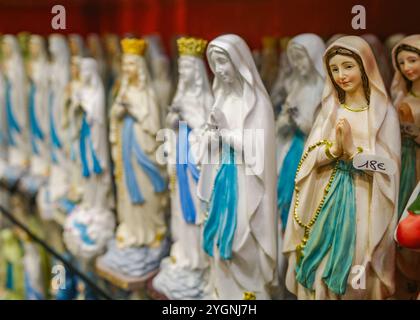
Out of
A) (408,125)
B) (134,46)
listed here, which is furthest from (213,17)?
(408,125)

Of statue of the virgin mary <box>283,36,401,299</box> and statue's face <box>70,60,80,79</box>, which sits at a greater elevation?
statue's face <box>70,60,80,79</box>

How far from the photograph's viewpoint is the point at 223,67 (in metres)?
2.01

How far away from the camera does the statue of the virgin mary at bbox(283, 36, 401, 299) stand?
1.84 meters

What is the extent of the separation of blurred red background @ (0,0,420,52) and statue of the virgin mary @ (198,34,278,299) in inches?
5.4

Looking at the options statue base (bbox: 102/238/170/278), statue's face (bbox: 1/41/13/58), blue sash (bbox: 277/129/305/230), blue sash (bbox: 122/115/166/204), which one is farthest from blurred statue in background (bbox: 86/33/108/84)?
blue sash (bbox: 277/129/305/230)

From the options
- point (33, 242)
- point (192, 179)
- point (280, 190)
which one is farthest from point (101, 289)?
point (280, 190)

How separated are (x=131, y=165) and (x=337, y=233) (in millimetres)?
992

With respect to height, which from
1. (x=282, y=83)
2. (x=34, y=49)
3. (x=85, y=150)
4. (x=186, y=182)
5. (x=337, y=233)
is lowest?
(x=337, y=233)

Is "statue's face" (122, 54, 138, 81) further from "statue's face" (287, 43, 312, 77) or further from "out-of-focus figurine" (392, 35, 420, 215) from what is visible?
"out-of-focus figurine" (392, 35, 420, 215)

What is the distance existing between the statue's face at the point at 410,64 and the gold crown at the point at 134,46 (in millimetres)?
1051

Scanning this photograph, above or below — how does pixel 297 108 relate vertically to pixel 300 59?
below

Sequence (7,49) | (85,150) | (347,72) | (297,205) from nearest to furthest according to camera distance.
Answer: (347,72), (297,205), (85,150), (7,49)

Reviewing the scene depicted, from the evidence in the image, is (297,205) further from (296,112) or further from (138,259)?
(138,259)

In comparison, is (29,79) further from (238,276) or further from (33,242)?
(238,276)
